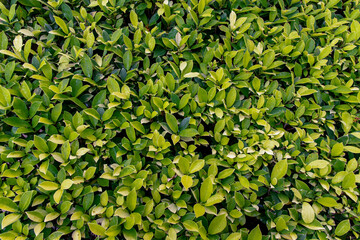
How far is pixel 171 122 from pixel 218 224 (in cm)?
72

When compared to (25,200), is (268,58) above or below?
above

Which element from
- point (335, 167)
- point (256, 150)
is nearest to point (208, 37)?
point (256, 150)

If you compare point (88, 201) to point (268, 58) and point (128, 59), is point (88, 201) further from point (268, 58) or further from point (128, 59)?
point (268, 58)

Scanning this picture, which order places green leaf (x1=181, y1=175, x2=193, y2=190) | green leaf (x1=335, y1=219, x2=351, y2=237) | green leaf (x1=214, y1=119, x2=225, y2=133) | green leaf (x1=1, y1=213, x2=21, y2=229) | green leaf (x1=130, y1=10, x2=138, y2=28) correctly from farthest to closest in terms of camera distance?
green leaf (x1=130, y1=10, x2=138, y2=28)
green leaf (x1=214, y1=119, x2=225, y2=133)
green leaf (x1=335, y1=219, x2=351, y2=237)
green leaf (x1=181, y1=175, x2=193, y2=190)
green leaf (x1=1, y1=213, x2=21, y2=229)

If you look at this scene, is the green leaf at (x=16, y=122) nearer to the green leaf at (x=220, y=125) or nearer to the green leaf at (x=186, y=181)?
the green leaf at (x=186, y=181)

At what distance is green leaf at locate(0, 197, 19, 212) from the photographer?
1.58 m

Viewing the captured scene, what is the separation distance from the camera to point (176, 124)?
1.87 meters

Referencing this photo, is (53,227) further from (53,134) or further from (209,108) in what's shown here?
(209,108)

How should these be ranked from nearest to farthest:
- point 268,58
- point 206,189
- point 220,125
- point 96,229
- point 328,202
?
point 96,229
point 206,189
point 328,202
point 220,125
point 268,58

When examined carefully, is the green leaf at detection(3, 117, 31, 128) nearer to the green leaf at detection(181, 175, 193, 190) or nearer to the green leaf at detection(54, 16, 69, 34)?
the green leaf at detection(54, 16, 69, 34)

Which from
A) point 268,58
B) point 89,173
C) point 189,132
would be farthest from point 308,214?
point 89,173

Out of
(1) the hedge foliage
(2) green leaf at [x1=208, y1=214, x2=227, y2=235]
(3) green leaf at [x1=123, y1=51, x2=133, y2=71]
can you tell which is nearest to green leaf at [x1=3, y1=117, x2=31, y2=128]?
(1) the hedge foliage

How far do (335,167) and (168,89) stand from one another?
1.33 m

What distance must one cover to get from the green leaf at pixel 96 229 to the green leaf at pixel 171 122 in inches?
29.9
